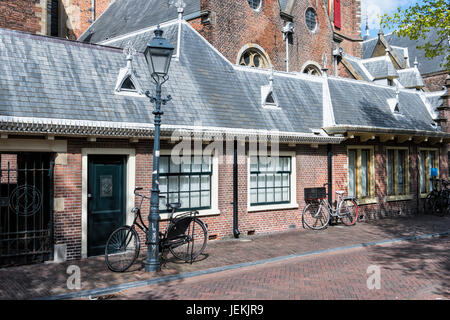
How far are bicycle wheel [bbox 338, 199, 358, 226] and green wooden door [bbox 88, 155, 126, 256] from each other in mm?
7625

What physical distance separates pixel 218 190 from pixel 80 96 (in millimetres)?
4406

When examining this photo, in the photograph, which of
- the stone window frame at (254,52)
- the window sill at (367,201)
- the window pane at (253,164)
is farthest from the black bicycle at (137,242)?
the stone window frame at (254,52)

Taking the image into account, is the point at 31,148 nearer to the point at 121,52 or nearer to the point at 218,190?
the point at 121,52

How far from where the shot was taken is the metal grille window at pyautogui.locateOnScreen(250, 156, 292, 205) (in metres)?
13.0

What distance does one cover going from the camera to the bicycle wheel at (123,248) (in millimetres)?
8359

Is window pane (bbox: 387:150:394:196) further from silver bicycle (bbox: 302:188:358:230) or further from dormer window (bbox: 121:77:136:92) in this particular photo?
dormer window (bbox: 121:77:136:92)

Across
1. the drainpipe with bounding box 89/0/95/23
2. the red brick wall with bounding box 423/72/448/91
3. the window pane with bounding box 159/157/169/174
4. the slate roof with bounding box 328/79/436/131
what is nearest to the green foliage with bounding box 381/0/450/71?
the slate roof with bounding box 328/79/436/131

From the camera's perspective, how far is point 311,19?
24609 millimetres

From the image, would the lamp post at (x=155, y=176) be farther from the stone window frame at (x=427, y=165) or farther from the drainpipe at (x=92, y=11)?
the drainpipe at (x=92, y=11)

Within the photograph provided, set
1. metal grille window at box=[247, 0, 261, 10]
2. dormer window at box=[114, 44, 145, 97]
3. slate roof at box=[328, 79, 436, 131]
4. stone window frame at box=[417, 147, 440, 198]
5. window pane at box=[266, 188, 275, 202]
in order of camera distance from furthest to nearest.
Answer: metal grille window at box=[247, 0, 261, 10] → stone window frame at box=[417, 147, 440, 198] → slate roof at box=[328, 79, 436, 131] → window pane at box=[266, 188, 275, 202] → dormer window at box=[114, 44, 145, 97]

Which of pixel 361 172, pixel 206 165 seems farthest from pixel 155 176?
pixel 361 172

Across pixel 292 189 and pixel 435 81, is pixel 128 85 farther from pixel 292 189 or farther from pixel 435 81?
pixel 435 81

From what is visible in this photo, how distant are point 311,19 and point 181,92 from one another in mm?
15325
